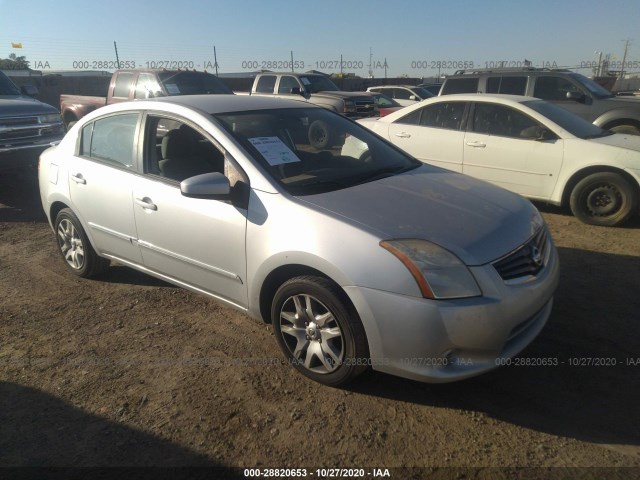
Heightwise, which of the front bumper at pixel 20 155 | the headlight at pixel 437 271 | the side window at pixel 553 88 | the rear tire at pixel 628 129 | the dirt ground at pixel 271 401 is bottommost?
the dirt ground at pixel 271 401

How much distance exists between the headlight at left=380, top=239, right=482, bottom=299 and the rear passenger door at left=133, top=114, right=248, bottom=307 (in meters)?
1.09

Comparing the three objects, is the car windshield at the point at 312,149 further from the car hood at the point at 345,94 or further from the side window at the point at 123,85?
the car hood at the point at 345,94

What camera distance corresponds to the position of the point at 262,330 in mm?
3686

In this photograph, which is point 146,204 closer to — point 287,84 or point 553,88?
point 553,88

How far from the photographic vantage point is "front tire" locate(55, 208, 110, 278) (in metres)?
4.46

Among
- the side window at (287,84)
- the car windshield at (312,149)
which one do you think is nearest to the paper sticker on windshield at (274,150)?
the car windshield at (312,149)

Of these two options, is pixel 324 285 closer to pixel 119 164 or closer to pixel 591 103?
pixel 119 164

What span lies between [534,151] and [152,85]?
813 cm

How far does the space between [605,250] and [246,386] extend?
13.2 feet

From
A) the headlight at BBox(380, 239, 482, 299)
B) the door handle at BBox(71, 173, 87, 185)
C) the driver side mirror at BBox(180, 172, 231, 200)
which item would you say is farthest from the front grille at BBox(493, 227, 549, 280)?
the door handle at BBox(71, 173, 87, 185)

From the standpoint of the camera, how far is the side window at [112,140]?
12.7 feet

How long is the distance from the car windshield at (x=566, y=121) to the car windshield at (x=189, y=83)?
291 inches

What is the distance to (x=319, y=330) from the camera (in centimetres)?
288

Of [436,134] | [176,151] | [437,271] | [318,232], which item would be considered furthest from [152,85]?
[437,271]
